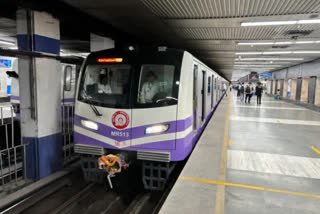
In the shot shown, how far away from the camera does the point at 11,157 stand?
6418 mm

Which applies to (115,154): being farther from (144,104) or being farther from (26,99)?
(26,99)

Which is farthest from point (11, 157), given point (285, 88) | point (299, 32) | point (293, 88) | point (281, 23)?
point (285, 88)

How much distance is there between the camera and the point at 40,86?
470cm

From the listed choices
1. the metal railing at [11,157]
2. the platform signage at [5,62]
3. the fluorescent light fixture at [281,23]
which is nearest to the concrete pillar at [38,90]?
the metal railing at [11,157]

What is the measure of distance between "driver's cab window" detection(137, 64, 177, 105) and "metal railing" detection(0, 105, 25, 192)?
2.43m

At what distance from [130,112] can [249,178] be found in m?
2.37

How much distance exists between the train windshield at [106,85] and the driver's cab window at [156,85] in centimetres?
27

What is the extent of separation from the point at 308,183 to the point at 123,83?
3.61m

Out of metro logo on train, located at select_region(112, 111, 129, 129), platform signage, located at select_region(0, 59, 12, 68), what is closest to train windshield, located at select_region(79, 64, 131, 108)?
metro logo on train, located at select_region(112, 111, 129, 129)

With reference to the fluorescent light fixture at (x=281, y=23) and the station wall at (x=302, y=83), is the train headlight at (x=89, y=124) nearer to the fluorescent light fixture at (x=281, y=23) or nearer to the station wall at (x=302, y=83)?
the fluorescent light fixture at (x=281, y=23)

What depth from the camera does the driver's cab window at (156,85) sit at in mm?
4039

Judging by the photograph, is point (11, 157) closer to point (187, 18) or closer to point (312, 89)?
point (187, 18)

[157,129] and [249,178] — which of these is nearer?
[157,129]

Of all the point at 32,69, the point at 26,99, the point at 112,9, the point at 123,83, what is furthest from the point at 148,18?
the point at 26,99
